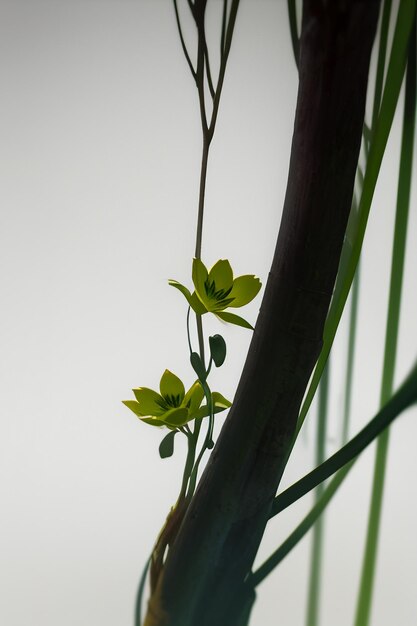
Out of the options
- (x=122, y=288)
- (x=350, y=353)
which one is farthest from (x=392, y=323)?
(x=122, y=288)

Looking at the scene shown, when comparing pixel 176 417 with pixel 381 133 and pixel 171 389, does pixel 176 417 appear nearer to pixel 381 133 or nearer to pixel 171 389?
pixel 171 389

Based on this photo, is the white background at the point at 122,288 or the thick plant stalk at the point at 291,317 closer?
the thick plant stalk at the point at 291,317

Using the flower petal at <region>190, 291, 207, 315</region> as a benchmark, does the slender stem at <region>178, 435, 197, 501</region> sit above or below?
below

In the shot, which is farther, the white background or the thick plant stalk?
the white background

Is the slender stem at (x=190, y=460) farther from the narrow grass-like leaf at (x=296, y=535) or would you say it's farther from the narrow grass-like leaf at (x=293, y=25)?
the narrow grass-like leaf at (x=293, y=25)

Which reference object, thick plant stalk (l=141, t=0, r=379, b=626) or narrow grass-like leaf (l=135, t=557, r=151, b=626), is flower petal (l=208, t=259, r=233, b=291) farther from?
narrow grass-like leaf (l=135, t=557, r=151, b=626)

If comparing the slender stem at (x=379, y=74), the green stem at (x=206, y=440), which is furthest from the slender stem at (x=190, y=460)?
the slender stem at (x=379, y=74)

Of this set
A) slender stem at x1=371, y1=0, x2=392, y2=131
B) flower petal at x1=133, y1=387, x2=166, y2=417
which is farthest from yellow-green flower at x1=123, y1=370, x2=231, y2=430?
slender stem at x1=371, y1=0, x2=392, y2=131
